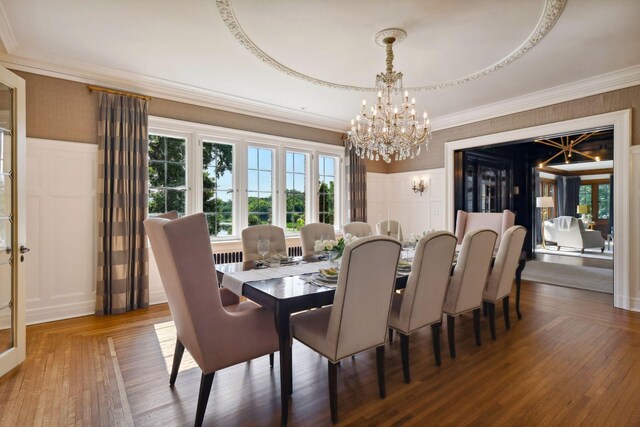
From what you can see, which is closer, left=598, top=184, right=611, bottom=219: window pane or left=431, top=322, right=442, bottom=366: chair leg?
left=431, top=322, right=442, bottom=366: chair leg

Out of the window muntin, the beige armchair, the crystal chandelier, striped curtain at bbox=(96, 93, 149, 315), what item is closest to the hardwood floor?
striped curtain at bbox=(96, 93, 149, 315)

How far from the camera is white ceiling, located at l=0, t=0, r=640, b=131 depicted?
247cm

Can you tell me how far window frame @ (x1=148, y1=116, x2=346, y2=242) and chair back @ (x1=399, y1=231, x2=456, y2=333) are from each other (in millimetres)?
3044

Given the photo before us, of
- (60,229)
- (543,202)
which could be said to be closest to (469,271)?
(60,229)

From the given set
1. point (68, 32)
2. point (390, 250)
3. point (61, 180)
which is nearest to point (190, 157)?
point (61, 180)

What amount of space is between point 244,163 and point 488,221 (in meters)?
3.55

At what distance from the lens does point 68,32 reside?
111 inches

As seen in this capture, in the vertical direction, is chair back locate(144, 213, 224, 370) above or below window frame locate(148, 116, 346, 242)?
below

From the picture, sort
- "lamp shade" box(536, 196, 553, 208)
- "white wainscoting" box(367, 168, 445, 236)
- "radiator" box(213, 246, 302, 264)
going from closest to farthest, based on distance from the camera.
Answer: "radiator" box(213, 246, 302, 264) < "white wainscoting" box(367, 168, 445, 236) < "lamp shade" box(536, 196, 553, 208)

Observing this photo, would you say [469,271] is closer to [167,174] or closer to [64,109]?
[167,174]

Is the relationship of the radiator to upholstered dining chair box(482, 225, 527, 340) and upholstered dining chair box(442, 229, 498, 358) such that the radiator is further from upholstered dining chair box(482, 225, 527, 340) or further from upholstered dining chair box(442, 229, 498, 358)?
upholstered dining chair box(482, 225, 527, 340)

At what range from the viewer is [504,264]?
302 centimetres

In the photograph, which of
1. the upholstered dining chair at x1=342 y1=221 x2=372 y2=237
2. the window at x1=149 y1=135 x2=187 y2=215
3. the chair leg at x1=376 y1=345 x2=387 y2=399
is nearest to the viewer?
the chair leg at x1=376 y1=345 x2=387 y2=399

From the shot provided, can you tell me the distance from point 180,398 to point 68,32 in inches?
123
